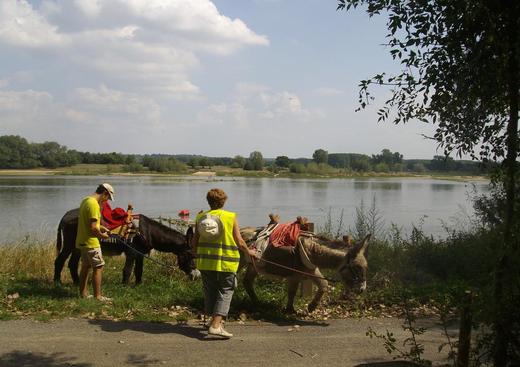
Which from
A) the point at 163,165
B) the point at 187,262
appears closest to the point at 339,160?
the point at 163,165

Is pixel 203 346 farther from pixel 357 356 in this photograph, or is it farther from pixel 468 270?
pixel 468 270

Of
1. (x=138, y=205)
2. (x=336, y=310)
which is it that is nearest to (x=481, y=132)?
(x=336, y=310)

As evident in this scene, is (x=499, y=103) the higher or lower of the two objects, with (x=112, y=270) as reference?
higher

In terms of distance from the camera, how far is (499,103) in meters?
4.05

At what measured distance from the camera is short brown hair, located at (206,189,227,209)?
6.28 m

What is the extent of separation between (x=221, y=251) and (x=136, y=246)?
3.60m

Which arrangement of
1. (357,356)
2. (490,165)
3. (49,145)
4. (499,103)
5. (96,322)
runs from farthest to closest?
(49,145), (96,322), (357,356), (490,165), (499,103)

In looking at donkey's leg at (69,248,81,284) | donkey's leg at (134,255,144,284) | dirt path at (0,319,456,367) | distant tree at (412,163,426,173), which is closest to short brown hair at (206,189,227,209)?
dirt path at (0,319,456,367)

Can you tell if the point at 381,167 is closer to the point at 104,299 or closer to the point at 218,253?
the point at 104,299

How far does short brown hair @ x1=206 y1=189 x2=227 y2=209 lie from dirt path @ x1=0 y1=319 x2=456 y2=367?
1.62 m

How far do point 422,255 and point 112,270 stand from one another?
23.3ft

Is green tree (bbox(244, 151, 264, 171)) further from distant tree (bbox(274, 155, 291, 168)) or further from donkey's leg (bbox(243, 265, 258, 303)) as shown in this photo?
donkey's leg (bbox(243, 265, 258, 303))

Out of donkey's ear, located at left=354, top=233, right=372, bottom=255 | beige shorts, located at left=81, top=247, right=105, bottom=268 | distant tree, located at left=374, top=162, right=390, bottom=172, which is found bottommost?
beige shorts, located at left=81, top=247, right=105, bottom=268

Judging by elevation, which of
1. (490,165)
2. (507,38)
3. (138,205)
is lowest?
(138,205)
